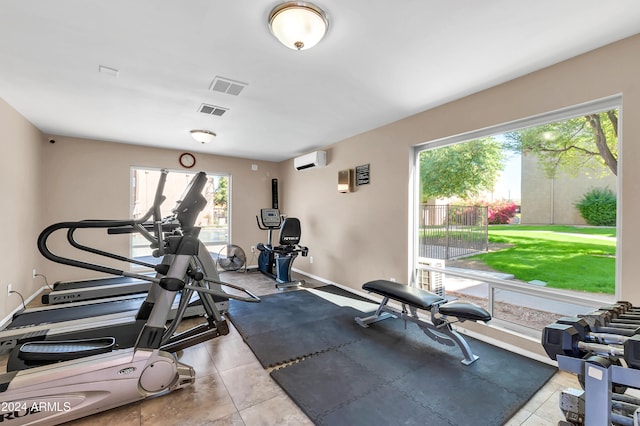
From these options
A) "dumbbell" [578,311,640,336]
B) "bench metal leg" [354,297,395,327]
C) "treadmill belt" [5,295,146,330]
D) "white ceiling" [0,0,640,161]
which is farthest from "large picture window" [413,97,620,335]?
"treadmill belt" [5,295,146,330]

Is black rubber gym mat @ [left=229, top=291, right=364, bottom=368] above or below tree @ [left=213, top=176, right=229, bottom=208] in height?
below

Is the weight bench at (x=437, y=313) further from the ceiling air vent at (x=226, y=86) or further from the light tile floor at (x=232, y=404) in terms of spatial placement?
the ceiling air vent at (x=226, y=86)

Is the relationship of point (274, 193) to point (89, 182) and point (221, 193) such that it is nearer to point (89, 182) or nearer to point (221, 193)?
point (221, 193)

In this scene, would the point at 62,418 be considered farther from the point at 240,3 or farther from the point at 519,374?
the point at 519,374

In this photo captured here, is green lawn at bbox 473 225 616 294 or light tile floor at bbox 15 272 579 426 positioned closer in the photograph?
light tile floor at bbox 15 272 579 426

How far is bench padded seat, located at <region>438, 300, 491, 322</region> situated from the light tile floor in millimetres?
573

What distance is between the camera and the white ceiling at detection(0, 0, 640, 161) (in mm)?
1706

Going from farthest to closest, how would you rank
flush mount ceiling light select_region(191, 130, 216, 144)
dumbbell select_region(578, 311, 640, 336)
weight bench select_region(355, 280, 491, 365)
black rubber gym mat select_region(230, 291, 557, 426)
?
flush mount ceiling light select_region(191, 130, 216, 144) → weight bench select_region(355, 280, 491, 365) → black rubber gym mat select_region(230, 291, 557, 426) → dumbbell select_region(578, 311, 640, 336)

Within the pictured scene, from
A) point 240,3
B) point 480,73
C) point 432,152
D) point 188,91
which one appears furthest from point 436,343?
point 188,91

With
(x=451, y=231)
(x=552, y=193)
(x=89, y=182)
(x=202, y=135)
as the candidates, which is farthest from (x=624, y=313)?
(x=89, y=182)

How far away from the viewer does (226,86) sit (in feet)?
8.94

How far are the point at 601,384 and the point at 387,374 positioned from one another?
1350 millimetres

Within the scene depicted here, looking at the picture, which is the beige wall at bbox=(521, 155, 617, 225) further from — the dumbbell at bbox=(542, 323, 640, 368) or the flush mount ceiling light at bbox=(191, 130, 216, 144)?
the flush mount ceiling light at bbox=(191, 130, 216, 144)

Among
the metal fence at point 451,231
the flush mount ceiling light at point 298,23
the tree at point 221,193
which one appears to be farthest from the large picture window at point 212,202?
the flush mount ceiling light at point 298,23
